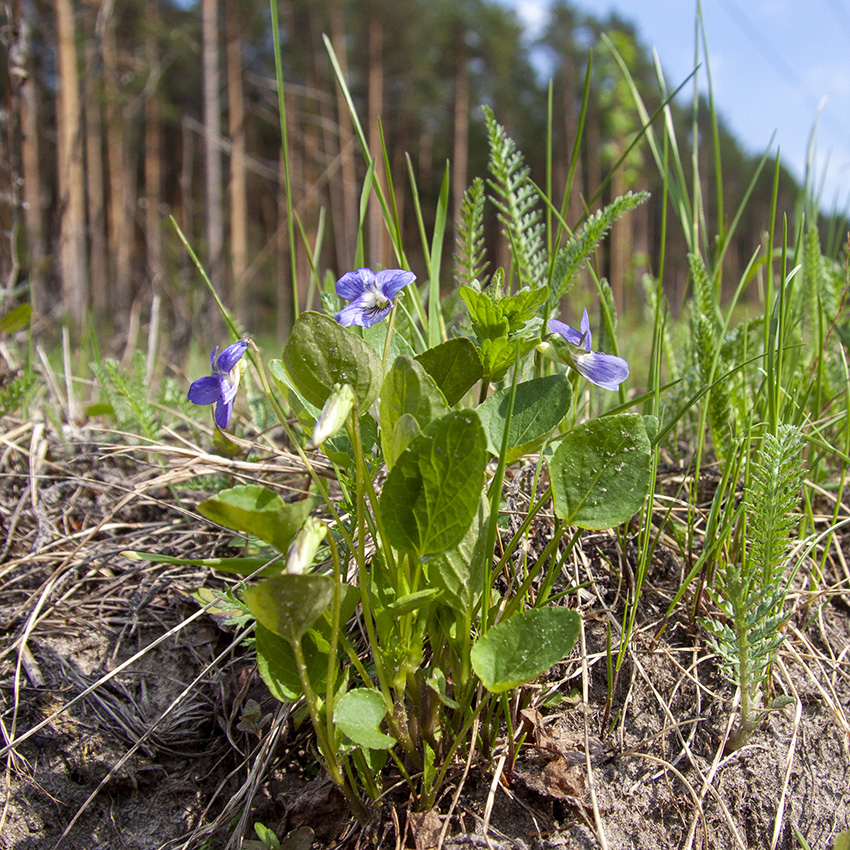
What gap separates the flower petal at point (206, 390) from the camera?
745 mm

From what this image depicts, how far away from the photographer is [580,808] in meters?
0.81

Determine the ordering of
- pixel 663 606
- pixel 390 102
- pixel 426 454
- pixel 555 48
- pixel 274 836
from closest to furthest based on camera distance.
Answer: pixel 426 454
pixel 274 836
pixel 663 606
pixel 390 102
pixel 555 48

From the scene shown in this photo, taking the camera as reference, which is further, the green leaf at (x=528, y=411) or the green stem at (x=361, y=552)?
the green leaf at (x=528, y=411)

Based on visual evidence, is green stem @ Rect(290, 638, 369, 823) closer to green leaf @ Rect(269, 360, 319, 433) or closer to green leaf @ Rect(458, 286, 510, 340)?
green leaf @ Rect(269, 360, 319, 433)

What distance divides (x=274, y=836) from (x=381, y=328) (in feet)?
2.26

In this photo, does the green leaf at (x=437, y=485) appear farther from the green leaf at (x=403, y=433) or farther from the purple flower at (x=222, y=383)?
the purple flower at (x=222, y=383)

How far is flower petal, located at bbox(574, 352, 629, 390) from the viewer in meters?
0.76

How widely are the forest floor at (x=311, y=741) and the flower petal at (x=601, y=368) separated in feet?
0.98

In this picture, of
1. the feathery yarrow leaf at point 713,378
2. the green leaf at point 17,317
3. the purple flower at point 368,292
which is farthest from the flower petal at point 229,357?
the green leaf at point 17,317

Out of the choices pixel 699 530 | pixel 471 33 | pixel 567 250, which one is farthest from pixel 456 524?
pixel 471 33

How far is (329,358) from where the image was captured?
72 centimetres

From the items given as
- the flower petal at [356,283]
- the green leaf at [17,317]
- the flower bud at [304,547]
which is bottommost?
the flower bud at [304,547]

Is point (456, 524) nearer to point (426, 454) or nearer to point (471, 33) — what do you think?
point (426, 454)

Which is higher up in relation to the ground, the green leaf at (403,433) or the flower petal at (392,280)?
the flower petal at (392,280)
